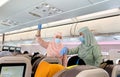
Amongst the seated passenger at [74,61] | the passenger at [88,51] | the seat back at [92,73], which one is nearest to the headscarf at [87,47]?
the passenger at [88,51]

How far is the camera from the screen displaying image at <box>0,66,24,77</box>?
1466 millimetres

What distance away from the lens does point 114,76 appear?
4.04 feet

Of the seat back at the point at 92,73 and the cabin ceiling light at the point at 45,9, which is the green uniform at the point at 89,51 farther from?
the seat back at the point at 92,73

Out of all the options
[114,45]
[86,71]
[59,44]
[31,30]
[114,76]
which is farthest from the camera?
[114,45]

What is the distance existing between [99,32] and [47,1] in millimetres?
1516

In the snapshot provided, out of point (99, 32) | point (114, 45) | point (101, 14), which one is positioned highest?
point (101, 14)

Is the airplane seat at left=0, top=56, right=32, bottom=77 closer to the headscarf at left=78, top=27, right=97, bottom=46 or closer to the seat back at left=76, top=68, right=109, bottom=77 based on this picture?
the seat back at left=76, top=68, right=109, bottom=77

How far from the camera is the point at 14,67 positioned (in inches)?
58.8

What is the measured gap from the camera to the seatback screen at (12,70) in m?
1.46

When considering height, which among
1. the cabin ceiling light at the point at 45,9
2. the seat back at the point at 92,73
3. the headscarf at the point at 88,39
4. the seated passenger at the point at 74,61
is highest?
the cabin ceiling light at the point at 45,9

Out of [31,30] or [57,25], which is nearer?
[57,25]

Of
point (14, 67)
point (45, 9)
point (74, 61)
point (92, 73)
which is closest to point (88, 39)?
point (74, 61)

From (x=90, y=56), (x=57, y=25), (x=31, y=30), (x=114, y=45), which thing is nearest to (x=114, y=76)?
(x=90, y=56)

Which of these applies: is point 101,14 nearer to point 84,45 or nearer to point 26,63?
point 84,45
